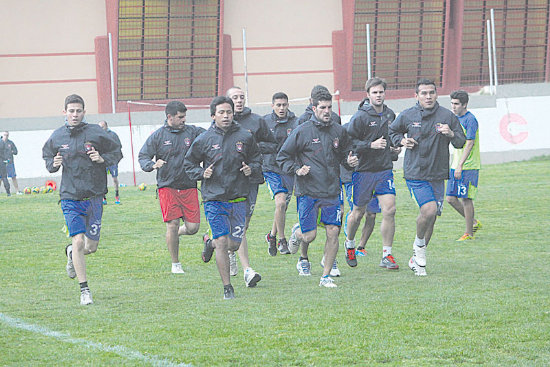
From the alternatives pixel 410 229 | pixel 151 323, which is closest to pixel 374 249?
pixel 410 229

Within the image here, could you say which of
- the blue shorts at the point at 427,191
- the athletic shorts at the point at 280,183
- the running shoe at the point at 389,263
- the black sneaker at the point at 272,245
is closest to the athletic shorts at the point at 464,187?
the athletic shorts at the point at 280,183

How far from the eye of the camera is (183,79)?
118 feet

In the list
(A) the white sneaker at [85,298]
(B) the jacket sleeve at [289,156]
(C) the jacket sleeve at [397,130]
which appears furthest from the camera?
(C) the jacket sleeve at [397,130]

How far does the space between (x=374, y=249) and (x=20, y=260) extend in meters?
5.12

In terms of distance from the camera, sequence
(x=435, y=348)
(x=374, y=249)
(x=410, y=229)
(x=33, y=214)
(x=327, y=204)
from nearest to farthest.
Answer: (x=435, y=348) < (x=327, y=204) < (x=374, y=249) < (x=410, y=229) < (x=33, y=214)

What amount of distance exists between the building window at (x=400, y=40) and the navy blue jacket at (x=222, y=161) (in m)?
28.0

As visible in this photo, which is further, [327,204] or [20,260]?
[20,260]

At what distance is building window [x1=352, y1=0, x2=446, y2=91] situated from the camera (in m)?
36.8

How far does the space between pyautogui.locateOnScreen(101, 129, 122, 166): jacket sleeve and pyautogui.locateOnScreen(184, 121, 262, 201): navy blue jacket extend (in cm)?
79

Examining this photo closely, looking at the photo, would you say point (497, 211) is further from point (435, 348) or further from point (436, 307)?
point (435, 348)

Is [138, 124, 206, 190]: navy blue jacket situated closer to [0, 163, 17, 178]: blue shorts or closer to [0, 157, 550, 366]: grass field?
[0, 157, 550, 366]: grass field

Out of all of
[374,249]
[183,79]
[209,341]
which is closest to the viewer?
[209,341]

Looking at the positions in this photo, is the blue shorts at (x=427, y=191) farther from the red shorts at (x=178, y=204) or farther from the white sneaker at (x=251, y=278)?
the red shorts at (x=178, y=204)

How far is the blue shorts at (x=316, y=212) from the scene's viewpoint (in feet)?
30.9
